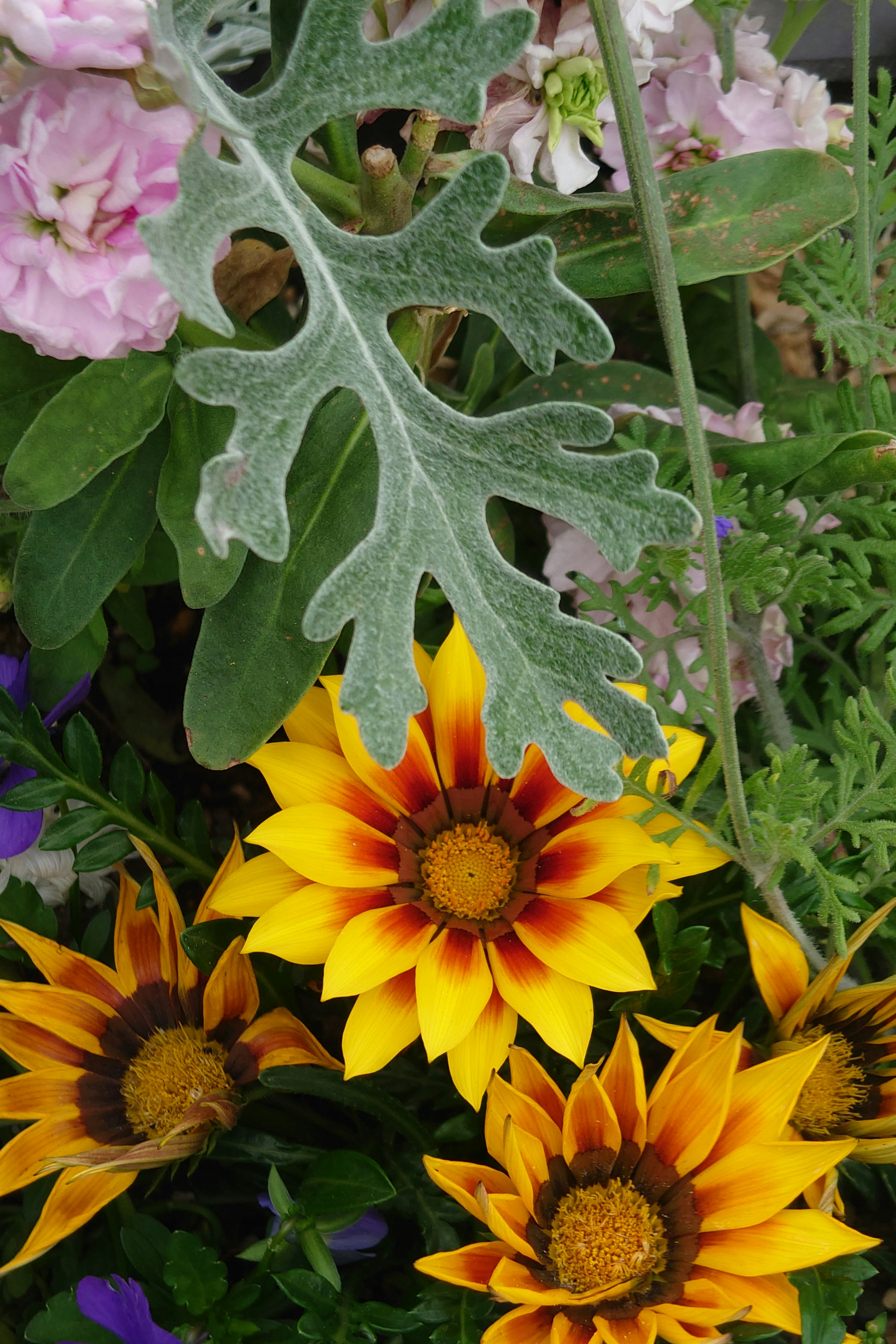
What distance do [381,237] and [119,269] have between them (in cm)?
12

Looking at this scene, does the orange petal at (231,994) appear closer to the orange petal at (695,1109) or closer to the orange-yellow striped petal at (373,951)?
the orange-yellow striped petal at (373,951)

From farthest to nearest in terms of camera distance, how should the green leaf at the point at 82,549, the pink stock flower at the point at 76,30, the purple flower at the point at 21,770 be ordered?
the purple flower at the point at 21,770
the green leaf at the point at 82,549
the pink stock flower at the point at 76,30

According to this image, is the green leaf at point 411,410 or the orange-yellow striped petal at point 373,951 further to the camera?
the orange-yellow striped petal at point 373,951

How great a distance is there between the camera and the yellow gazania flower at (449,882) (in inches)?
22.7

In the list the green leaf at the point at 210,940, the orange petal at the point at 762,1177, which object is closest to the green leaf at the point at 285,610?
the green leaf at the point at 210,940

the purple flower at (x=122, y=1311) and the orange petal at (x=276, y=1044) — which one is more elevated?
the orange petal at (x=276, y=1044)

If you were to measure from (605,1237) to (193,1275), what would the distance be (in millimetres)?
234

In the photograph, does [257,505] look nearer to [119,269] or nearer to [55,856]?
[119,269]

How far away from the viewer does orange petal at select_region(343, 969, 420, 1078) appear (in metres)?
0.58

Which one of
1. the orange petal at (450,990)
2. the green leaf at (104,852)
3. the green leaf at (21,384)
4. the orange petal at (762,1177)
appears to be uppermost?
the green leaf at (21,384)

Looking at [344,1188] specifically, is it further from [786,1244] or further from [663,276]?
[663,276]

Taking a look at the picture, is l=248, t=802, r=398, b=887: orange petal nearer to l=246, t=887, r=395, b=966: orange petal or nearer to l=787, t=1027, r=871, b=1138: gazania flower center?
l=246, t=887, r=395, b=966: orange petal

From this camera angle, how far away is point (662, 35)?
0.74 m

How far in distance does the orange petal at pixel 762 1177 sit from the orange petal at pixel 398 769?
10.2 inches
